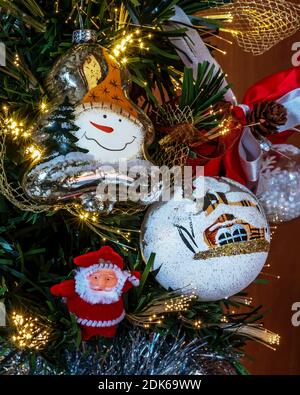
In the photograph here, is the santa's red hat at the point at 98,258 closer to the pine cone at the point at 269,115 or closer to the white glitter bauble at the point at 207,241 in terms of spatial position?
the white glitter bauble at the point at 207,241

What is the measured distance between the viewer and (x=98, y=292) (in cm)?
43

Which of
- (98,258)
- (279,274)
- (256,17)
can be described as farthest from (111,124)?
(279,274)

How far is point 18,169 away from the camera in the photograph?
0.45m

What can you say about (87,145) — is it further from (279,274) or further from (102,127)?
(279,274)

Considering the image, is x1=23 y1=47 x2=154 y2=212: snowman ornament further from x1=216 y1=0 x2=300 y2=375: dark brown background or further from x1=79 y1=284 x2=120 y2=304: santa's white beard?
x1=216 y1=0 x2=300 y2=375: dark brown background

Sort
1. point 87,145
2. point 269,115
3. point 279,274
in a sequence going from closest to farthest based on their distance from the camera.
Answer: point 87,145 → point 269,115 → point 279,274

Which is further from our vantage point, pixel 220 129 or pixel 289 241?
pixel 289 241

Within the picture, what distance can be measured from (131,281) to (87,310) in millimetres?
41

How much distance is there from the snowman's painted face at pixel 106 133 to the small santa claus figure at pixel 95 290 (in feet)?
0.29

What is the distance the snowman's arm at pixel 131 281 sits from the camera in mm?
440

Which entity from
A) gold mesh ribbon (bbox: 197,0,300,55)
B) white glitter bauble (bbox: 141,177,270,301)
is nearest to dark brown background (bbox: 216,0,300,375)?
gold mesh ribbon (bbox: 197,0,300,55)
